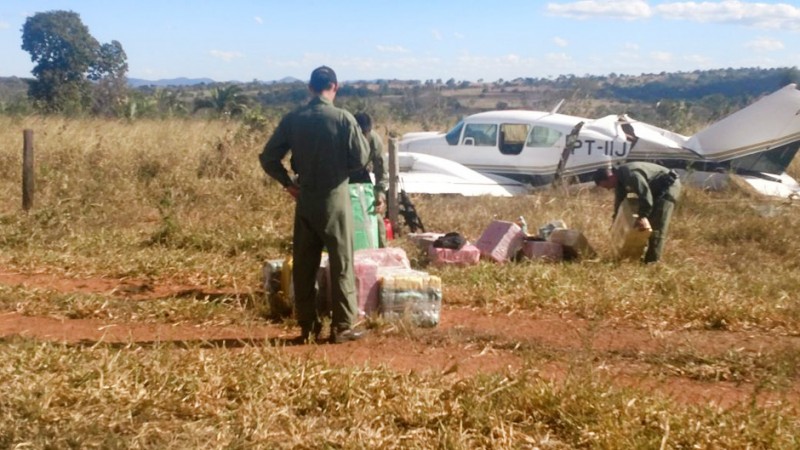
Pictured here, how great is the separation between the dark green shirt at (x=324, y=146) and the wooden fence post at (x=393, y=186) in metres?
4.65

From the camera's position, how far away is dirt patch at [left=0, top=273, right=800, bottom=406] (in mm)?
5781

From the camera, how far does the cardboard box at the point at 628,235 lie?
9742 millimetres

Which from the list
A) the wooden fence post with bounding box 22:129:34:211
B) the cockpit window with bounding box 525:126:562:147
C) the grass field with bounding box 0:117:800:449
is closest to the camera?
the grass field with bounding box 0:117:800:449

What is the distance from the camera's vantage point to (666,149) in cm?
1609

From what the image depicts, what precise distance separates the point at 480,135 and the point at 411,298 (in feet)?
36.2

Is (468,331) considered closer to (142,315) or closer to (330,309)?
(330,309)

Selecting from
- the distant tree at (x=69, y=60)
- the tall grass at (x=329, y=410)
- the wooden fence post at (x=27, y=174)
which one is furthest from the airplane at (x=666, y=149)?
the distant tree at (x=69, y=60)

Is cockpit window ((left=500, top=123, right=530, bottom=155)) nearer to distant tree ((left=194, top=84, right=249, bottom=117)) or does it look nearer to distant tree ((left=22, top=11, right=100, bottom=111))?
distant tree ((left=194, top=84, right=249, bottom=117))

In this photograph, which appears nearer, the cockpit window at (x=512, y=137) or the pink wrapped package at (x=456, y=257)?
the pink wrapped package at (x=456, y=257)

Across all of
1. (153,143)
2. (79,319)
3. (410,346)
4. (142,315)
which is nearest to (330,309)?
(410,346)

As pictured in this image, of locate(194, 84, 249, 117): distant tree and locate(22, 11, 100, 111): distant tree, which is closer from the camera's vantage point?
locate(194, 84, 249, 117): distant tree

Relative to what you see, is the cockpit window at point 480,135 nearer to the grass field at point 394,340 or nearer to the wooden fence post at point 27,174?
the grass field at point 394,340

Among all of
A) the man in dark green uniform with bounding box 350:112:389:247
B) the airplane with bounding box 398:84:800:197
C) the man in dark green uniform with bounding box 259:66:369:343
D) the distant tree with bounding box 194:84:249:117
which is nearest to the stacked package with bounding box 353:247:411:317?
the man in dark green uniform with bounding box 259:66:369:343

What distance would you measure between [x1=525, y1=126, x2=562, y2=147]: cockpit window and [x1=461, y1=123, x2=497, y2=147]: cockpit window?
758 millimetres
